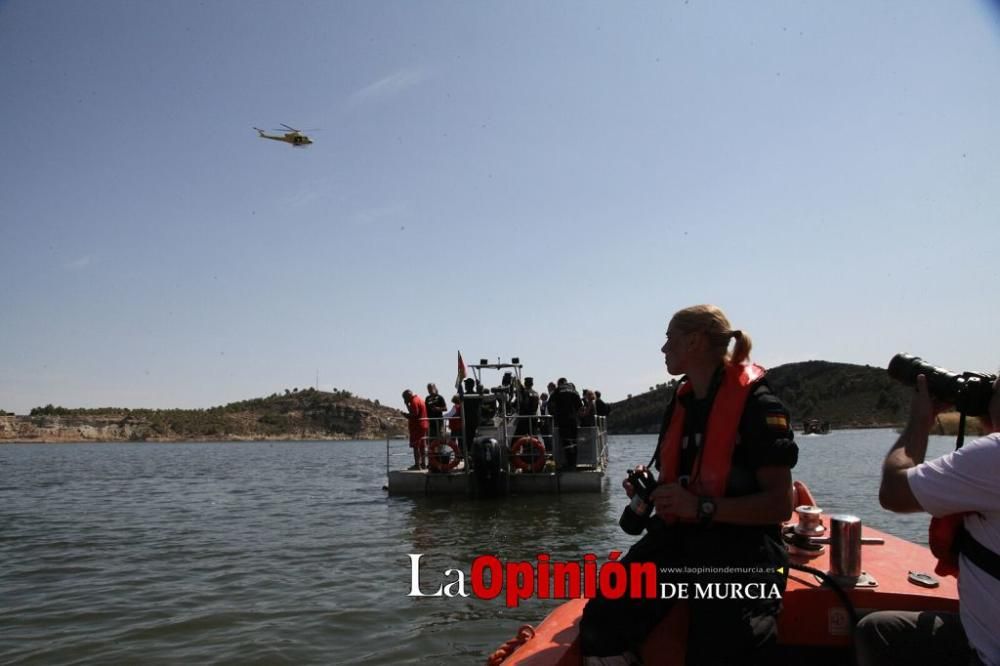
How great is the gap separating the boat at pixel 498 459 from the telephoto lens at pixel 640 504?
11210mm

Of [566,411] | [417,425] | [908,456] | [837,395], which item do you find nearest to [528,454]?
[566,411]

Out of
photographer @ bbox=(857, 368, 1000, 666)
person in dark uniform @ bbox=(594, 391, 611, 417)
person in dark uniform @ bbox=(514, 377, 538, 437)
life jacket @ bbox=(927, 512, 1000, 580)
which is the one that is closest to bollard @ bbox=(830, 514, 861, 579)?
photographer @ bbox=(857, 368, 1000, 666)

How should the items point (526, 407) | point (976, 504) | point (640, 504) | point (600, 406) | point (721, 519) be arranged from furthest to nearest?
point (600, 406)
point (526, 407)
point (640, 504)
point (721, 519)
point (976, 504)

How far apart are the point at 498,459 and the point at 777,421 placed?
11776mm

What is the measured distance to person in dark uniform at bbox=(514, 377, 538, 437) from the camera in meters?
15.6

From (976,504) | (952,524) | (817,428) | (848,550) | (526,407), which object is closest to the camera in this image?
(976,504)

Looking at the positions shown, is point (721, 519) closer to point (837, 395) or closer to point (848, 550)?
point (848, 550)

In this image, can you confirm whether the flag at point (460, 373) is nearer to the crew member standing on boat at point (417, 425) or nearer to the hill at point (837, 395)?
the crew member standing on boat at point (417, 425)

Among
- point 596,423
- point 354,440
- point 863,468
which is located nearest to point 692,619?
point 596,423

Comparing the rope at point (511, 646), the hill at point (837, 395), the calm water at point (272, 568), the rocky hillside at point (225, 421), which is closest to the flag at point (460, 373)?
the calm water at point (272, 568)

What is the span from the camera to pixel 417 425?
653 inches

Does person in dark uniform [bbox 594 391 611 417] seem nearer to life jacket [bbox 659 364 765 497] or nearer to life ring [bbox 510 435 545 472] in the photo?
life ring [bbox 510 435 545 472]

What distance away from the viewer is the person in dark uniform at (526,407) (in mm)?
15586

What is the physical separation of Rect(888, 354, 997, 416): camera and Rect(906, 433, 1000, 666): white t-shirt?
6.7 inches
